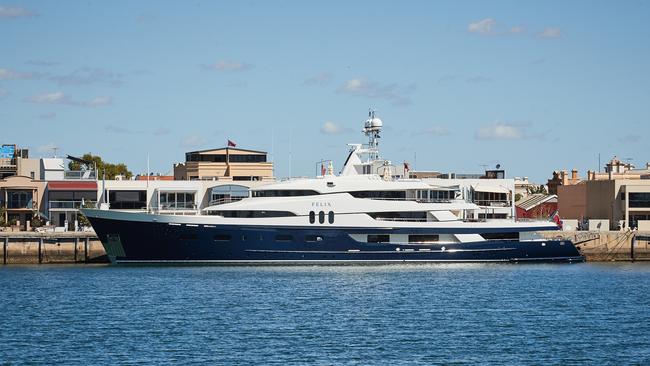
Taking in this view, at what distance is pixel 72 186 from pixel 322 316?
45441 mm

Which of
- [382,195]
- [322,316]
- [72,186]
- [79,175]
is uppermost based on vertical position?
[79,175]

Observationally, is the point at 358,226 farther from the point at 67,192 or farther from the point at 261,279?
the point at 67,192

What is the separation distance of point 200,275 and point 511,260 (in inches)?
749

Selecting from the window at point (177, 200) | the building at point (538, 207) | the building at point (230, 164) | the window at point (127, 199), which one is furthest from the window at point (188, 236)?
the building at point (538, 207)

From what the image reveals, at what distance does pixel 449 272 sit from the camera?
61688mm

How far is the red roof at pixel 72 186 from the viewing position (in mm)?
84750

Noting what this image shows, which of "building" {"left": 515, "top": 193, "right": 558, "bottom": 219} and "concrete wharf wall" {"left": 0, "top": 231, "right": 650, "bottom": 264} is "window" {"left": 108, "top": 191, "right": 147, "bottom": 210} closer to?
"concrete wharf wall" {"left": 0, "top": 231, "right": 650, "bottom": 264}

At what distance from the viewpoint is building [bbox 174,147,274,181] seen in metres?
93.6

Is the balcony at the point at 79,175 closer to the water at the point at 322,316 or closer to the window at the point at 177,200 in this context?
the window at the point at 177,200

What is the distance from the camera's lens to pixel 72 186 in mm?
85062

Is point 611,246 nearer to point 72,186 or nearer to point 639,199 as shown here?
point 639,199

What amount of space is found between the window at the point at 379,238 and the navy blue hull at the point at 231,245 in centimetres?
25

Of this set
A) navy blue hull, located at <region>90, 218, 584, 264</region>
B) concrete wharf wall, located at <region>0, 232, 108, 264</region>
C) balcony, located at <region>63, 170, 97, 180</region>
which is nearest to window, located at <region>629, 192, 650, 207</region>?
navy blue hull, located at <region>90, 218, 584, 264</region>

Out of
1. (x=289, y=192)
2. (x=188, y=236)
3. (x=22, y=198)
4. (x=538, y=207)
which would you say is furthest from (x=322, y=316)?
(x=538, y=207)
